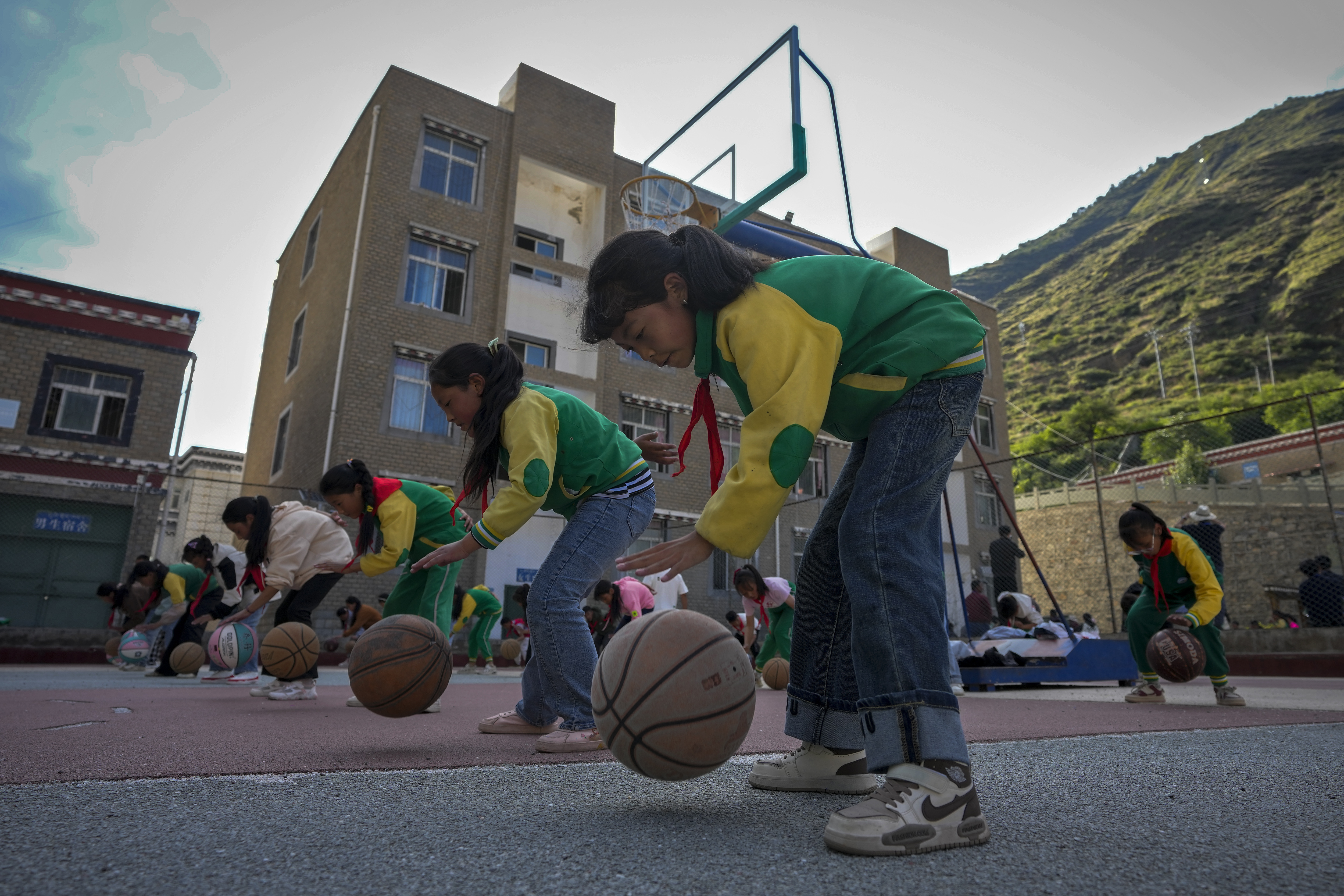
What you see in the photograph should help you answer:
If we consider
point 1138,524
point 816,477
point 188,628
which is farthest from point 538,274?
point 1138,524

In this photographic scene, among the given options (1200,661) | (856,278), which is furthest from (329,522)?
(1200,661)

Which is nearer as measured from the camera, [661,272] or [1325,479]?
[661,272]

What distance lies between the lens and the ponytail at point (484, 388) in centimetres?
355

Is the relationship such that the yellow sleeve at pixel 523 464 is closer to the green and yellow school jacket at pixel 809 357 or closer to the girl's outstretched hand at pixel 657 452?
the girl's outstretched hand at pixel 657 452

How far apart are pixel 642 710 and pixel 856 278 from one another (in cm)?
130

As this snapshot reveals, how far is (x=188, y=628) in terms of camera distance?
944cm

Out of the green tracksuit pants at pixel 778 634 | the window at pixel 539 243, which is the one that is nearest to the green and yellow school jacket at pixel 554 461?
the green tracksuit pants at pixel 778 634

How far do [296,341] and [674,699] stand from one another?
22956 mm

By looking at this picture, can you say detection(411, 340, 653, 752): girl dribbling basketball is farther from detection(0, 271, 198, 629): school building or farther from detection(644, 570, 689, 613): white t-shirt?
detection(0, 271, 198, 629): school building

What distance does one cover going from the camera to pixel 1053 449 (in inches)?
645

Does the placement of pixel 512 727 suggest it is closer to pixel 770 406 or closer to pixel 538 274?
pixel 770 406

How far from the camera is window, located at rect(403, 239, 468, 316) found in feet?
61.5

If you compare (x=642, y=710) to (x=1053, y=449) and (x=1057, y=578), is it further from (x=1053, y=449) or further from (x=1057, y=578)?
(x=1057, y=578)

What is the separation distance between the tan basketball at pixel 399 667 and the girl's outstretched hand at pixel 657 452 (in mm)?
1304
